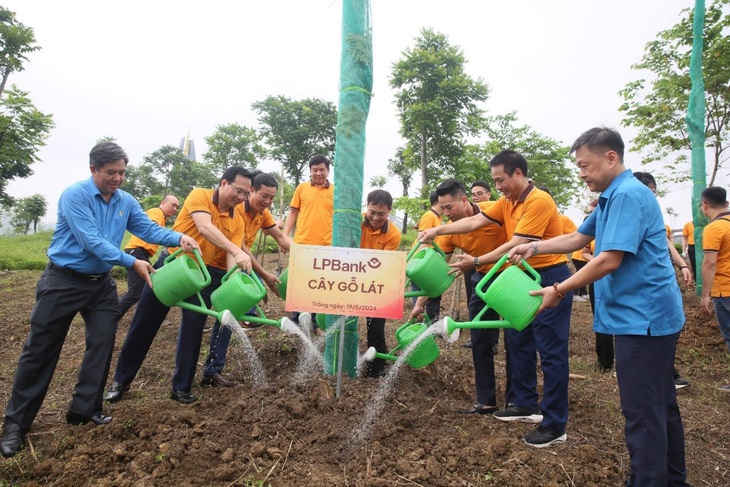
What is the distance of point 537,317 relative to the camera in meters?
2.66

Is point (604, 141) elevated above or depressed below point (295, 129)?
below

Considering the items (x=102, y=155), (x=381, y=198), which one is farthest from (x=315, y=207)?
(x=102, y=155)

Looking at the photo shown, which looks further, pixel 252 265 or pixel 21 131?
pixel 21 131

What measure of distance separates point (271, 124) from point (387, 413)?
3082 cm

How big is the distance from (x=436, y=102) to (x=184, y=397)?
17834 mm

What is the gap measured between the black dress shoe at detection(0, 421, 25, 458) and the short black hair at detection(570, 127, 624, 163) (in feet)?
10.9

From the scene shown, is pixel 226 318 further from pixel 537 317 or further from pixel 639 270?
pixel 639 270

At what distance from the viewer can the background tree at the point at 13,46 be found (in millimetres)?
13504

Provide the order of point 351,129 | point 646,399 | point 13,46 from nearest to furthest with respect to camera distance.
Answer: point 646,399 < point 351,129 < point 13,46

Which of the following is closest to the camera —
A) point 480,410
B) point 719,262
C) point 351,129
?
point 480,410

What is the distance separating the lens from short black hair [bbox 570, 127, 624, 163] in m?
2.03

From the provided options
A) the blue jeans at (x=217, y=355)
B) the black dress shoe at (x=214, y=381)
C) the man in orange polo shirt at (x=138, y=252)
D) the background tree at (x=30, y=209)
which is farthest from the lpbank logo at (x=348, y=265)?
the background tree at (x=30, y=209)

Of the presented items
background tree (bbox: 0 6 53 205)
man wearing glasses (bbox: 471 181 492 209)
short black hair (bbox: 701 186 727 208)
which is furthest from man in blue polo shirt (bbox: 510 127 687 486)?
background tree (bbox: 0 6 53 205)

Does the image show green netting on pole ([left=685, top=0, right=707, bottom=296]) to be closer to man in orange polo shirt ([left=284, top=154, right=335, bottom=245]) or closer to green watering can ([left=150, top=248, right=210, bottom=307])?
man in orange polo shirt ([left=284, top=154, right=335, bottom=245])
